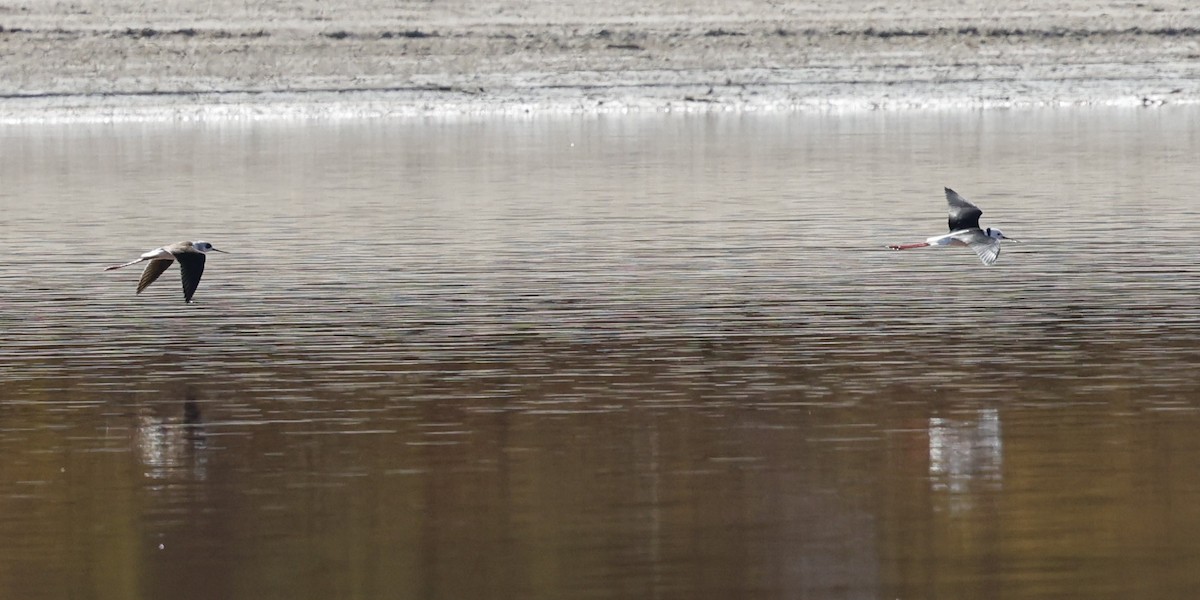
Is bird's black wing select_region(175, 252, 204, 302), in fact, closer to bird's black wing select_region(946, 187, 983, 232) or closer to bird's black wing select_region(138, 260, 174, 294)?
bird's black wing select_region(138, 260, 174, 294)

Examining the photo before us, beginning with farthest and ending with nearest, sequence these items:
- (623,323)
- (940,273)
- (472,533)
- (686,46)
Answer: (686,46)
(940,273)
(623,323)
(472,533)

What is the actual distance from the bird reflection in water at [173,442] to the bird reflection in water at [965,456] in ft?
14.6

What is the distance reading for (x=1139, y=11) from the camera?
83.8 metres

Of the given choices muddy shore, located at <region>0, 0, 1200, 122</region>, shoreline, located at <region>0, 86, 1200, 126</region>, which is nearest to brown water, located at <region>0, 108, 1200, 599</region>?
shoreline, located at <region>0, 86, 1200, 126</region>

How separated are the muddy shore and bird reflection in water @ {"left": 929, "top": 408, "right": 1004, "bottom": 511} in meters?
62.7

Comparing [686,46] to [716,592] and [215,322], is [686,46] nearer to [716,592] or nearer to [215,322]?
[215,322]

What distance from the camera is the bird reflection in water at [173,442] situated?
44.9 ft

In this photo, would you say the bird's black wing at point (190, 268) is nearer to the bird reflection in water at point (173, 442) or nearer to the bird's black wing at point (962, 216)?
the bird reflection in water at point (173, 442)

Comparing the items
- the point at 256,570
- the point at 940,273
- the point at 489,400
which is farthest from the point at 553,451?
the point at 940,273

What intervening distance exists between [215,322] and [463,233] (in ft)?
35.6

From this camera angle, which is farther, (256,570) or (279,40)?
(279,40)

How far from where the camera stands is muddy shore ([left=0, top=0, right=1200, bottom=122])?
78000 millimetres

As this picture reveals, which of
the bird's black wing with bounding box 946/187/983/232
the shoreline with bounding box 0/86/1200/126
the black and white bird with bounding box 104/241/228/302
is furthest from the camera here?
the shoreline with bounding box 0/86/1200/126

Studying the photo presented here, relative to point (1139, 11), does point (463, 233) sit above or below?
below
